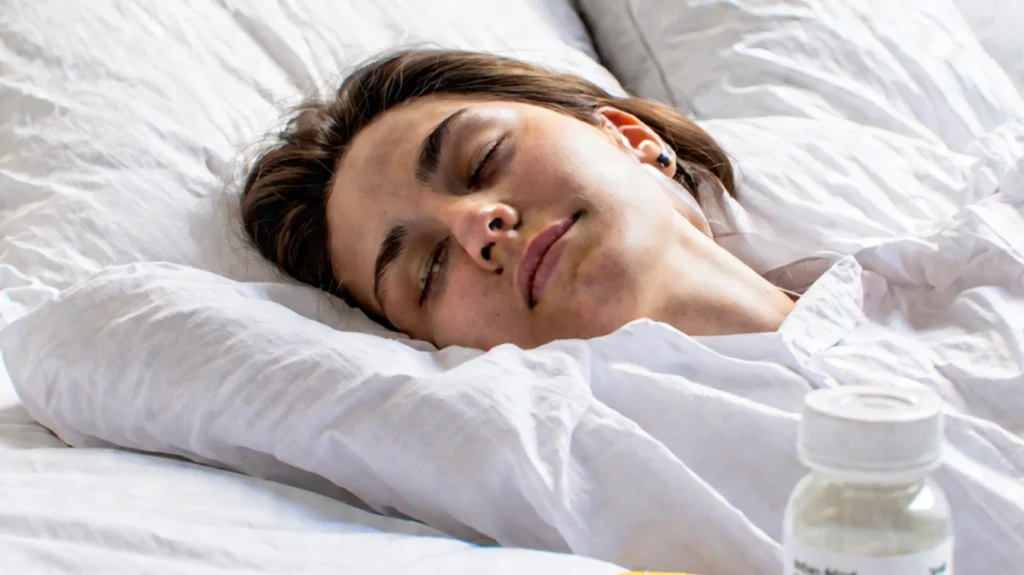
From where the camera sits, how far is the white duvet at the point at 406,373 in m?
0.70

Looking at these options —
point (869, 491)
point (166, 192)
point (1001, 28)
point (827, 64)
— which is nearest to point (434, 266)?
point (166, 192)

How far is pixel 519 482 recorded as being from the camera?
713mm

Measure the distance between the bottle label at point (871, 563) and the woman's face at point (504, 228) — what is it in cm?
54

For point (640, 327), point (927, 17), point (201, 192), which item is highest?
point (201, 192)

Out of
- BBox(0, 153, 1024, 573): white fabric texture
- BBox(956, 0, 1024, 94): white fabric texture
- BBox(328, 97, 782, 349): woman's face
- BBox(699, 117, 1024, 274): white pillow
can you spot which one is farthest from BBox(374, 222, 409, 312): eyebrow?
BBox(956, 0, 1024, 94): white fabric texture

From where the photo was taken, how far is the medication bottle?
1.37 feet

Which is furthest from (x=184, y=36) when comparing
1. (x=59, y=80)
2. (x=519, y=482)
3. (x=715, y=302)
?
(x=519, y=482)

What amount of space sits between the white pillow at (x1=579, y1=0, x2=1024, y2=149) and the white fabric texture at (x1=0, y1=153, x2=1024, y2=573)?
22.5 inches

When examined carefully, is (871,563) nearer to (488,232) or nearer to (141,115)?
(488,232)

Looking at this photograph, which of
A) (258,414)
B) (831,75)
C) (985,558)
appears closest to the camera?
(985,558)

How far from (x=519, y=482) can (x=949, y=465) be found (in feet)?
0.97

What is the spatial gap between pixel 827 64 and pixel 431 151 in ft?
2.61

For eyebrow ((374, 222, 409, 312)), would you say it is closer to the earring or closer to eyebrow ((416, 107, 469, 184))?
eyebrow ((416, 107, 469, 184))

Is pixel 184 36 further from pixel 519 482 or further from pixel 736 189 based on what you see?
pixel 519 482
